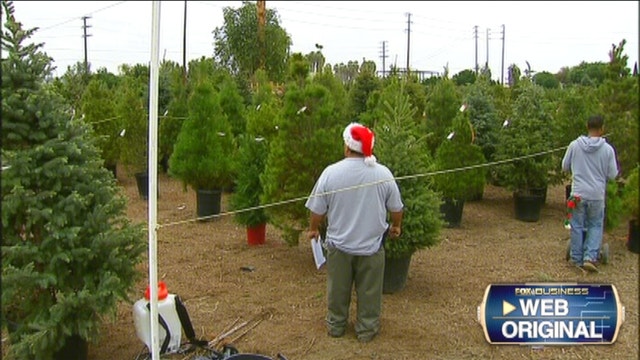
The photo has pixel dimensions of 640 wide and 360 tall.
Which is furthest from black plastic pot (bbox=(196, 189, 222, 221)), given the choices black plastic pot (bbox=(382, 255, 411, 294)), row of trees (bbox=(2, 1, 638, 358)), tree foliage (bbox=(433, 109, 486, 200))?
black plastic pot (bbox=(382, 255, 411, 294))

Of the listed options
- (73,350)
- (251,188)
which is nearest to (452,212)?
(251,188)

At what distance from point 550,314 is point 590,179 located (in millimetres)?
2405

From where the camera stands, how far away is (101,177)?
412 centimetres

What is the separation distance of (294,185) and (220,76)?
35.6 feet

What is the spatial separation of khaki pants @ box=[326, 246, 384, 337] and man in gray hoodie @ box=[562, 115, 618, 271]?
270 cm

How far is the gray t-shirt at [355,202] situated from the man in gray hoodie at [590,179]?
2.62 m

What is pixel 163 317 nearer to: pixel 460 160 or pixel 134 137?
pixel 460 160

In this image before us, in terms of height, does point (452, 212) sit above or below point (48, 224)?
below

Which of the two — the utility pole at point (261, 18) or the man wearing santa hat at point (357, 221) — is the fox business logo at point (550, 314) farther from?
the utility pole at point (261, 18)

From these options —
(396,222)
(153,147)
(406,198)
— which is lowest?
(396,222)

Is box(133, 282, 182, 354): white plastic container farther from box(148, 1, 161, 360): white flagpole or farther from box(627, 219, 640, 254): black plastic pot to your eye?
box(627, 219, 640, 254): black plastic pot

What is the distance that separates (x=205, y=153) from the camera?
8.55m

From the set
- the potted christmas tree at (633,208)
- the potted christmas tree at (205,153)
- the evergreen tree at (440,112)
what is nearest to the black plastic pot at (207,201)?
the potted christmas tree at (205,153)

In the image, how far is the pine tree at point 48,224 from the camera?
3.64 m
